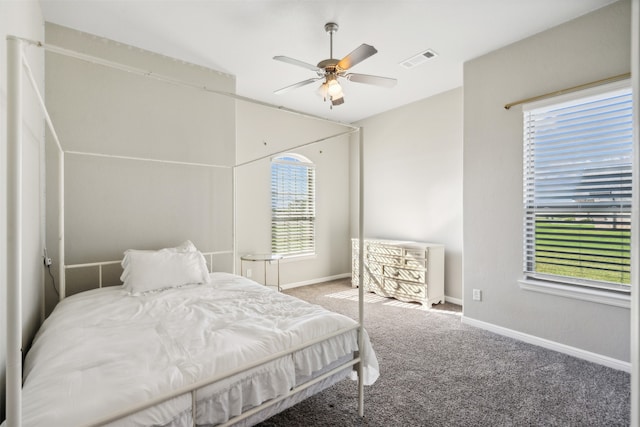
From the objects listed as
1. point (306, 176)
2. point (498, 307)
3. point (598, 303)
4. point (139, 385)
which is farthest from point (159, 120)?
point (598, 303)

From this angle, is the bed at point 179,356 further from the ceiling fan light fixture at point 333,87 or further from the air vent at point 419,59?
the air vent at point 419,59

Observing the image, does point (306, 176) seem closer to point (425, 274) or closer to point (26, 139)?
point (425, 274)

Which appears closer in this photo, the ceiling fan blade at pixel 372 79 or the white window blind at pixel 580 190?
the white window blind at pixel 580 190

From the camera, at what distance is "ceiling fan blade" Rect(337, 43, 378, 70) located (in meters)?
2.08

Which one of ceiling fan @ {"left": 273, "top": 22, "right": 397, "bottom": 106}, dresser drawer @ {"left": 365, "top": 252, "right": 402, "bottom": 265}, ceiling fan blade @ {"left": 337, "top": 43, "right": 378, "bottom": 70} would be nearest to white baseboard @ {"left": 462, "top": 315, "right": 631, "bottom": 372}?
dresser drawer @ {"left": 365, "top": 252, "right": 402, "bottom": 265}

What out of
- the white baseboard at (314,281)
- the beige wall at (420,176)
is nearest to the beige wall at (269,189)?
the white baseboard at (314,281)

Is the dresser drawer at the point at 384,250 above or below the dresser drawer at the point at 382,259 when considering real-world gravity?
above

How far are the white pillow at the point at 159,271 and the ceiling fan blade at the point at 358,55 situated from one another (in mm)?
2020

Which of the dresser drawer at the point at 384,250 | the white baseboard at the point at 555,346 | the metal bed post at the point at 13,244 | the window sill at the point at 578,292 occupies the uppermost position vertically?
the metal bed post at the point at 13,244

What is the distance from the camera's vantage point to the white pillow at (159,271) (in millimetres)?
2348

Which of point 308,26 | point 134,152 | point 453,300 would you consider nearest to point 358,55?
point 308,26

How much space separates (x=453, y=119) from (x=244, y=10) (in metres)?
2.88

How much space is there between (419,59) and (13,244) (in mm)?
3423

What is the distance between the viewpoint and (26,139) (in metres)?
1.80
